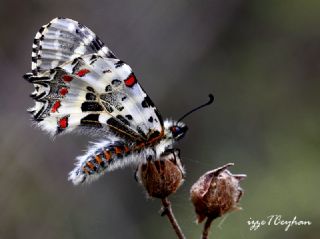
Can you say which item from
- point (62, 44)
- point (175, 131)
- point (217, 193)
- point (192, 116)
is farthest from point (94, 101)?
point (192, 116)

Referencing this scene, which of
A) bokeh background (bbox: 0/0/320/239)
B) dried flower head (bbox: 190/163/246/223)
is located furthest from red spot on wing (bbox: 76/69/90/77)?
bokeh background (bbox: 0/0/320/239)

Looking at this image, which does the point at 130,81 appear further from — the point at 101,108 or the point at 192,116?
the point at 192,116

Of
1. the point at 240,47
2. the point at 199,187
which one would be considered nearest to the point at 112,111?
the point at 199,187

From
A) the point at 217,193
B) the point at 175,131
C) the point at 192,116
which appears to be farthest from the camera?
the point at 192,116

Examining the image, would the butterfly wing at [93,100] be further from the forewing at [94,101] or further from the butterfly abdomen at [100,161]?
the butterfly abdomen at [100,161]

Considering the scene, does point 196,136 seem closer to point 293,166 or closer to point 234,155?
point 234,155

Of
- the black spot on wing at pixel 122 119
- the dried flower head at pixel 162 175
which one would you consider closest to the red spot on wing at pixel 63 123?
the black spot on wing at pixel 122 119

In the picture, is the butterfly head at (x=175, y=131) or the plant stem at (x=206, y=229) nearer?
the plant stem at (x=206, y=229)
